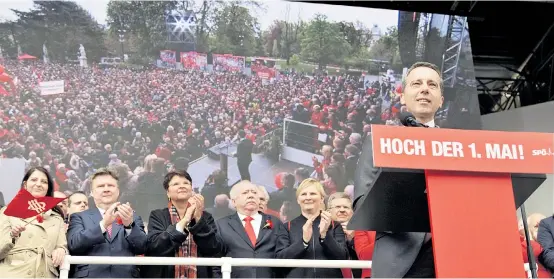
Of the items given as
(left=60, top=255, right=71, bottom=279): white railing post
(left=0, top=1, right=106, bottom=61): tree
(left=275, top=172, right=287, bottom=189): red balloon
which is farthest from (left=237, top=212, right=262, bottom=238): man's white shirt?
(left=0, top=1, right=106, bottom=61): tree

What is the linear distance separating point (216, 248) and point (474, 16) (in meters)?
7.48

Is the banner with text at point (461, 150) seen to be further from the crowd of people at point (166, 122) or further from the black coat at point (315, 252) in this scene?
the crowd of people at point (166, 122)

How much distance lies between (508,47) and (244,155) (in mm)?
6200

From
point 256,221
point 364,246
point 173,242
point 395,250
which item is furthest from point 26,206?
point 395,250

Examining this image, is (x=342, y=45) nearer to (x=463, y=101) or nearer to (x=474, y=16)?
(x=463, y=101)

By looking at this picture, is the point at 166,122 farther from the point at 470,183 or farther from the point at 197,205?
the point at 470,183

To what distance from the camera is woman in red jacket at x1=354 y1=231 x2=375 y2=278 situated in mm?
4715

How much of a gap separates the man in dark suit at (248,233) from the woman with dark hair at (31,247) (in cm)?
105

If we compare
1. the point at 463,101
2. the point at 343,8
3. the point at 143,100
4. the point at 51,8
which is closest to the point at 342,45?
the point at 343,8

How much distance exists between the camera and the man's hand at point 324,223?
4.34 metres

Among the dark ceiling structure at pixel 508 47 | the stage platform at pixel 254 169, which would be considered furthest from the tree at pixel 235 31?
the dark ceiling structure at pixel 508 47

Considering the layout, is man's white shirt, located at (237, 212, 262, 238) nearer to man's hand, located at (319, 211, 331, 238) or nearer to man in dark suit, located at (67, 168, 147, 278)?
man's hand, located at (319, 211, 331, 238)

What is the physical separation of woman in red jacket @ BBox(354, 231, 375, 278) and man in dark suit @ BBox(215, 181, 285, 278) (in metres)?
0.55

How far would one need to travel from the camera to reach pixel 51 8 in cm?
820
